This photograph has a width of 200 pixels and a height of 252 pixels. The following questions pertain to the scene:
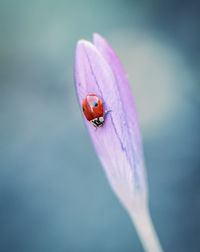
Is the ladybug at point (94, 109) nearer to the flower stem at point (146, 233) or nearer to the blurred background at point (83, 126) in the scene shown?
the flower stem at point (146, 233)

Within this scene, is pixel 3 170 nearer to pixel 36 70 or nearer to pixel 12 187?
pixel 12 187

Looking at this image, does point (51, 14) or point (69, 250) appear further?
point (51, 14)

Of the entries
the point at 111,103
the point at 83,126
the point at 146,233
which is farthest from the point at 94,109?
the point at 83,126

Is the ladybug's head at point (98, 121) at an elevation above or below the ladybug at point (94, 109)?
below

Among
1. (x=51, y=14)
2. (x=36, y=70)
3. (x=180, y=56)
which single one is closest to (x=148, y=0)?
(x=180, y=56)

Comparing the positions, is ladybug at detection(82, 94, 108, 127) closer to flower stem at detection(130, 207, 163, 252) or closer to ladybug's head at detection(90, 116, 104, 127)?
ladybug's head at detection(90, 116, 104, 127)

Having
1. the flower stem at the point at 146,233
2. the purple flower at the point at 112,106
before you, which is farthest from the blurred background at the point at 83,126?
the purple flower at the point at 112,106

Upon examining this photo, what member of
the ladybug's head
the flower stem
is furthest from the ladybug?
the flower stem
